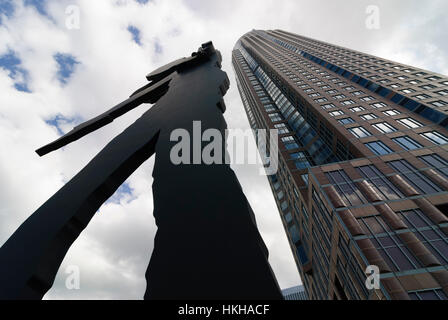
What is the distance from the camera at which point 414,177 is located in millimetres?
18547

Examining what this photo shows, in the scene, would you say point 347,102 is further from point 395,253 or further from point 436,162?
point 395,253

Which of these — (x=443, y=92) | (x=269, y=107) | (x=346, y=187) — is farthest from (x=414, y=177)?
(x=269, y=107)

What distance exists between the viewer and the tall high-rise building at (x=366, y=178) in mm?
13984

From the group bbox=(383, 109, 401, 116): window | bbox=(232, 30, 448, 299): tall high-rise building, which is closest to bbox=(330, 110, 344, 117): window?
bbox=(232, 30, 448, 299): tall high-rise building

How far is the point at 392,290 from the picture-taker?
12586mm

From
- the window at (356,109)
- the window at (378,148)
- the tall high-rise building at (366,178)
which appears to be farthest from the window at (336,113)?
the window at (378,148)

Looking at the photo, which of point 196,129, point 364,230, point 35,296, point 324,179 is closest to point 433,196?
point 364,230

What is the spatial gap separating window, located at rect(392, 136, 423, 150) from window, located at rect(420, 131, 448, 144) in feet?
4.55

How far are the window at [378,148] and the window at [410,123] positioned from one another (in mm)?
4354

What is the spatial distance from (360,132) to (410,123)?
5264mm

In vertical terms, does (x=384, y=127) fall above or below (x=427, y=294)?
above

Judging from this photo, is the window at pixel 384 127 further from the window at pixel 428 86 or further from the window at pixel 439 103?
the window at pixel 428 86
